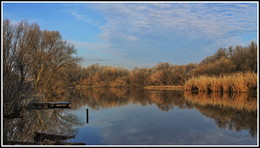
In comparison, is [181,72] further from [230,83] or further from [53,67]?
[53,67]

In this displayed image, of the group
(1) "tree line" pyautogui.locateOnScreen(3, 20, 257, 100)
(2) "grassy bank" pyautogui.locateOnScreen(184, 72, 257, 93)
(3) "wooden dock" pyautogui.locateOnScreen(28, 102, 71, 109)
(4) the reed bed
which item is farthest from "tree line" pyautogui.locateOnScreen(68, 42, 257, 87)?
(3) "wooden dock" pyautogui.locateOnScreen(28, 102, 71, 109)

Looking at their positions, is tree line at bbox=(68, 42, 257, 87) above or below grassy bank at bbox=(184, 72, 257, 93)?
above

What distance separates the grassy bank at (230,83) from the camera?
19.8m

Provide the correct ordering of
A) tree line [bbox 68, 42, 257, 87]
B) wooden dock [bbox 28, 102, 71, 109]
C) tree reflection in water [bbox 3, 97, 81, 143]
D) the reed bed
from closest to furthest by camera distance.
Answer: tree reflection in water [bbox 3, 97, 81, 143]
the reed bed
wooden dock [bbox 28, 102, 71, 109]
tree line [bbox 68, 42, 257, 87]

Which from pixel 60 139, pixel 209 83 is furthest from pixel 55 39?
pixel 60 139

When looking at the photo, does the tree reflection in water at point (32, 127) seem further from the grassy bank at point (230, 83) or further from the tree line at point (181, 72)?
the tree line at point (181, 72)

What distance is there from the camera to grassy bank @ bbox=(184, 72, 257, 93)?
1981 cm

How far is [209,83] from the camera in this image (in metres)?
23.1

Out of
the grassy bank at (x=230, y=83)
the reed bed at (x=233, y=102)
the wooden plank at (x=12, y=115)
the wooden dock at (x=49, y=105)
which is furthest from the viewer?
the grassy bank at (x=230, y=83)

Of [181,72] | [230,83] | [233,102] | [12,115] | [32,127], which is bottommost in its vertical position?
[32,127]

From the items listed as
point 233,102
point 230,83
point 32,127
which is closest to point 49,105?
point 32,127

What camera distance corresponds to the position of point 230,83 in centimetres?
2098

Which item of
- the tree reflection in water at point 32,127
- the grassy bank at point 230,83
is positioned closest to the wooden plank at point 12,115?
the tree reflection in water at point 32,127

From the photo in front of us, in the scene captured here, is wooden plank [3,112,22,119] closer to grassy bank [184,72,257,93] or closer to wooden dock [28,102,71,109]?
wooden dock [28,102,71,109]
